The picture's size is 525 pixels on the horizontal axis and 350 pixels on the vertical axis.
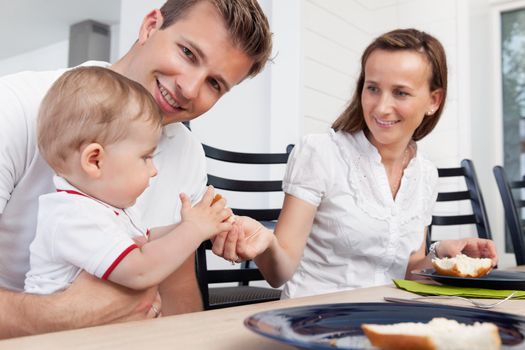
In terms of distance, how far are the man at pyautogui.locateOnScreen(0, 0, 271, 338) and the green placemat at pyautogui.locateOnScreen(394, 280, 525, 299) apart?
0.49 metres

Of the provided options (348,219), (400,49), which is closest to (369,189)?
(348,219)

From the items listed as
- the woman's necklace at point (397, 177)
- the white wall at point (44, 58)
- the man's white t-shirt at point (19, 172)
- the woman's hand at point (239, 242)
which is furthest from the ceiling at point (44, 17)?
the woman's hand at point (239, 242)

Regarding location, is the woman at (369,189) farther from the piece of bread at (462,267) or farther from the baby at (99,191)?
the baby at (99,191)

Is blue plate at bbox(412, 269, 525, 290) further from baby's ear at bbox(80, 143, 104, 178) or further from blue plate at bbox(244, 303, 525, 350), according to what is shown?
baby's ear at bbox(80, 143, 104, 178)

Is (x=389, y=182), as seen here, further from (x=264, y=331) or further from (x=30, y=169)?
(x=264, y=331)

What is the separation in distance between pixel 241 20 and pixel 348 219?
0.66 metres

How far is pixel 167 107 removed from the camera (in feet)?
4.07

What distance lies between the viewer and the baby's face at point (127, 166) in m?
0.92

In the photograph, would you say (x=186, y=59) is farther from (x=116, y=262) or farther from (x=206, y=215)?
(x=116, y=262)

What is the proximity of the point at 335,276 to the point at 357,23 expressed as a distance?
8.09 feet

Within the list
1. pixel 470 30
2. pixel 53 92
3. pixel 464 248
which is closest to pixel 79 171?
pixel 53 92

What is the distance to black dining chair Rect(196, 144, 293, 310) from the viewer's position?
4.99ft

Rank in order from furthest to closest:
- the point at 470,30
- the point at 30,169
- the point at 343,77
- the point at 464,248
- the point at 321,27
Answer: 1. the point at 470,30
2. the point at 343,77
3. the point at 321,27
4. the point at 464,248
5. the point at 30,169

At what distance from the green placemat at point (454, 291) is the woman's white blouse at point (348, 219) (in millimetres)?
456
